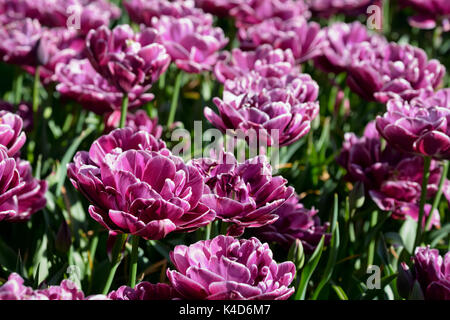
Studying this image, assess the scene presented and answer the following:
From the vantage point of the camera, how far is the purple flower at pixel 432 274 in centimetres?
101

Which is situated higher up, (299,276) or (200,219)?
(200,219)

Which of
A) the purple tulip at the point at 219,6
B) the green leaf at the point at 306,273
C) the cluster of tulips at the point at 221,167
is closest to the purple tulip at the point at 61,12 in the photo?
the cluster of tulips at the point at 221,167

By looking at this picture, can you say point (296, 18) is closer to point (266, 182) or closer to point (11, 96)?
point (11, 96)

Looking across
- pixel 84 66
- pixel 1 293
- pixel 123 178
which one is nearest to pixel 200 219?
pixel 123 178

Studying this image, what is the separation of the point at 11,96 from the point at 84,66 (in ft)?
2.16

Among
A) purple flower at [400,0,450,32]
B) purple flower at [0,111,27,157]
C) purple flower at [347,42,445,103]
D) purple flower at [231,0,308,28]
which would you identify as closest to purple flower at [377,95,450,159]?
purple flower at [347,42,445,103]

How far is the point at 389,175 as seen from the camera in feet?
4.92

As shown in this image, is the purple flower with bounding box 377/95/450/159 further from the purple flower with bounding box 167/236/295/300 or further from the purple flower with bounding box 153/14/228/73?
the purple flower with bounding box 153/14/228/73

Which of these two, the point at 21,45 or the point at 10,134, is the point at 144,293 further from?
the point at 21,45

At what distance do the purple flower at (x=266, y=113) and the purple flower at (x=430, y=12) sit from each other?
1.19 m

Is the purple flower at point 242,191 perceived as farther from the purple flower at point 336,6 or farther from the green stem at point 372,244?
the purple flower at point 336,6

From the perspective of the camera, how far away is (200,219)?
38.7 inches

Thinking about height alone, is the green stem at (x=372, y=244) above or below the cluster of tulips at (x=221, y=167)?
below
